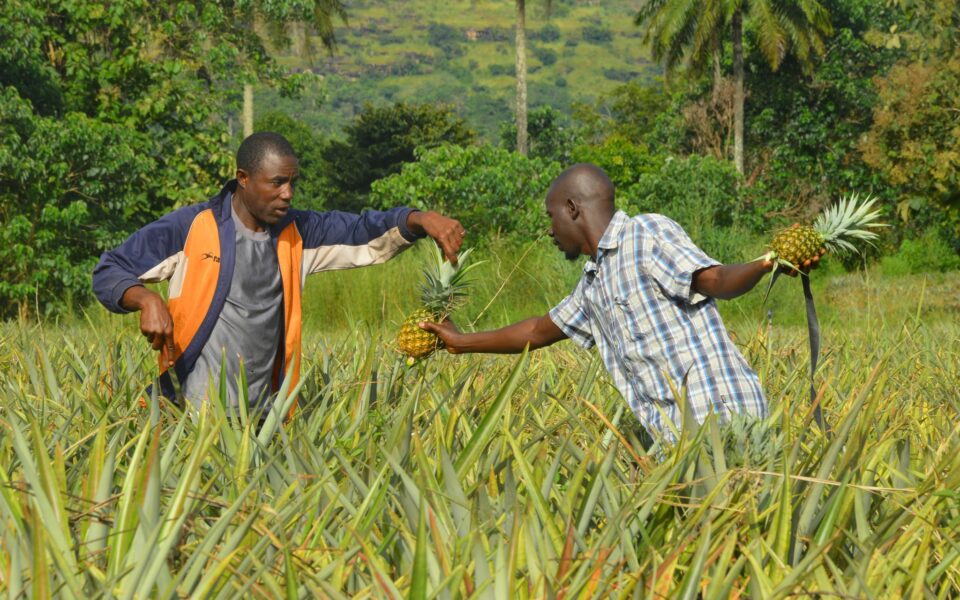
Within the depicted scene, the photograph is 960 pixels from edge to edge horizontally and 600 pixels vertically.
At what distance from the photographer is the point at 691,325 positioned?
3240 mm

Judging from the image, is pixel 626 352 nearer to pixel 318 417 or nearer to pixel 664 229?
pixel 664 229

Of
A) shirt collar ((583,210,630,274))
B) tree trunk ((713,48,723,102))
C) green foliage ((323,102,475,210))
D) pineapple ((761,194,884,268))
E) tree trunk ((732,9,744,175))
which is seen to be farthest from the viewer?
green foliage ((323,102,475,210))

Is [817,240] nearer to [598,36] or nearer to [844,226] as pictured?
[844,226]

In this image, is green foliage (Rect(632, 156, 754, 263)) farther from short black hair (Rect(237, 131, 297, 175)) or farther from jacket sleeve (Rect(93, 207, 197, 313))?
jacket sleeve (Rect(93, 207, 197, 313))

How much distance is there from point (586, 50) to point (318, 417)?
18976 cm

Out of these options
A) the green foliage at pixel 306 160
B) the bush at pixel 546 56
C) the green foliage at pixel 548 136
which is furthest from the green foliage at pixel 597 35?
the green foliage at pixel 548 136

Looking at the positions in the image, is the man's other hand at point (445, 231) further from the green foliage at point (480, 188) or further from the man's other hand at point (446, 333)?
the green foliage at point (480, 188)

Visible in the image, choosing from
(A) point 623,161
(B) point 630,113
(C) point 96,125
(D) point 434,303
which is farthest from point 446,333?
(B) point 630,113

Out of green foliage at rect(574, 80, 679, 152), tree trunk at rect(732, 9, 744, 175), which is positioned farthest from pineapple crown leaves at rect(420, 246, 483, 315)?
green foliage at rect(574, 80, 679, 152)

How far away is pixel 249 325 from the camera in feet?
12.1

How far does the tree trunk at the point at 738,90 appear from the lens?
30797mm

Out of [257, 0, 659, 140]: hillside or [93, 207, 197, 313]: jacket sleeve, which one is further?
[257, 0, 659, 140]: hillside

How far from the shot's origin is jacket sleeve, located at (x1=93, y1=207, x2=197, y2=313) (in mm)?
3498

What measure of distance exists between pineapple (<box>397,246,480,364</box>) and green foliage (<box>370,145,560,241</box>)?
13.8 m
